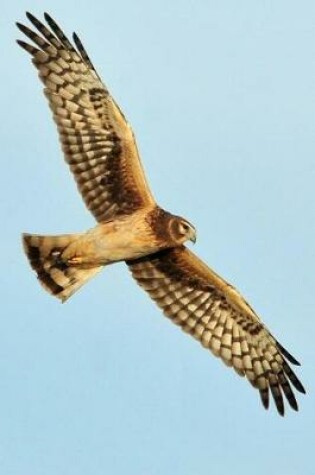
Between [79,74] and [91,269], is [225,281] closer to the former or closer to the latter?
[91,269]

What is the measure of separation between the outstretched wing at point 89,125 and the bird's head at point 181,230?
0.45 meters

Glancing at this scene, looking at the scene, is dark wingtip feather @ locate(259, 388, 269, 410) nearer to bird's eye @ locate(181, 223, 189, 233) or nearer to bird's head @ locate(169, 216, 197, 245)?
bird's head @ locate(169, 216, 197, 245)

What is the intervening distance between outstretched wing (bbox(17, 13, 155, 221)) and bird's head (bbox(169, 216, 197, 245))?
0.45 m

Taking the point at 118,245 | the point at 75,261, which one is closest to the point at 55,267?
the point at 75,261

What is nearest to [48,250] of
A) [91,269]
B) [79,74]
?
[91,269]

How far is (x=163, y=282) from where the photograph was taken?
2108cm

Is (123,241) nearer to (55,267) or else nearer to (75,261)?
(75,261)

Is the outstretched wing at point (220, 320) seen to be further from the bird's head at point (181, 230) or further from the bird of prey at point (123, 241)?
the bird's head at point (181, 230)

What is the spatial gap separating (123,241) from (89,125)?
151cm

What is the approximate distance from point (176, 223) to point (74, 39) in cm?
237

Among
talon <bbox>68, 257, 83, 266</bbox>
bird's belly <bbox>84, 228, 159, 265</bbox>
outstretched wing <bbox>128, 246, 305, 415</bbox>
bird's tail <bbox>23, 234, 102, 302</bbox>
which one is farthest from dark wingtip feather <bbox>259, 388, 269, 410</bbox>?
talon <bbox>68, 257, 83, 266</bbox>

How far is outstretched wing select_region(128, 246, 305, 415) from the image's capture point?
2098cm

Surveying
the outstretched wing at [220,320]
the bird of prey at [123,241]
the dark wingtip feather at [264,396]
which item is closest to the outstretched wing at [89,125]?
the bird of prey at [123,241]

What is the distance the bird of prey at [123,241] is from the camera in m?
20.2
